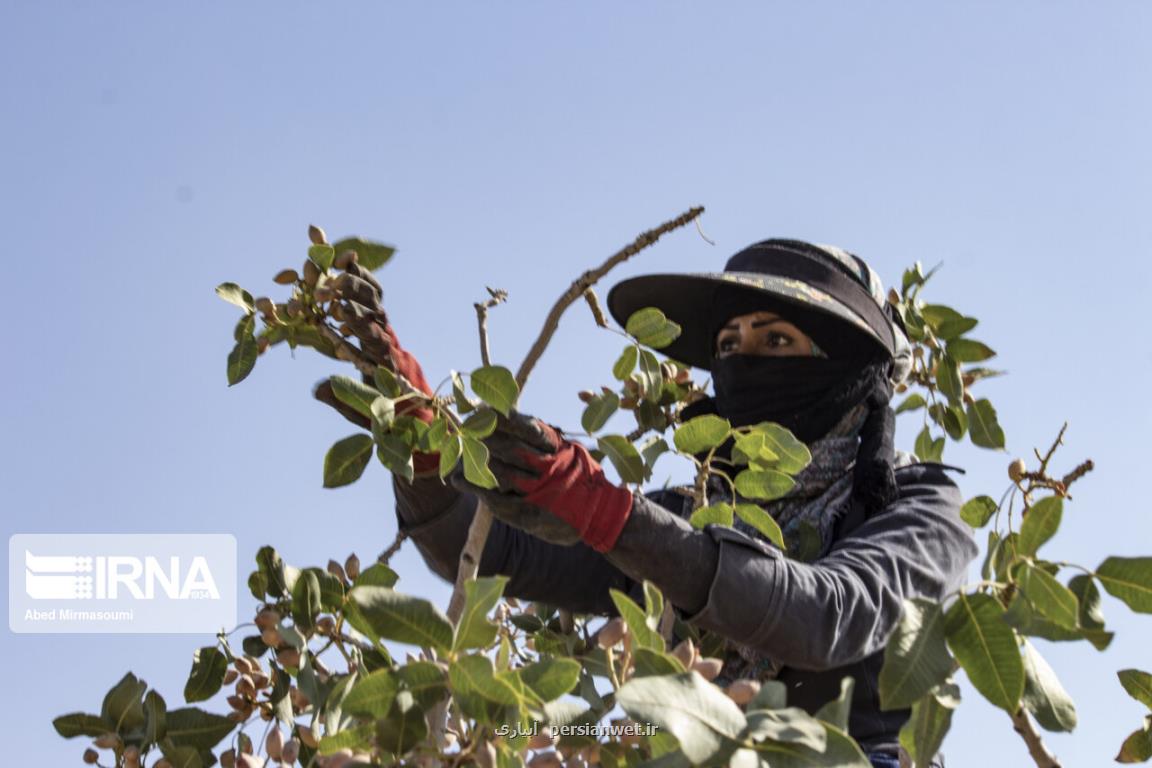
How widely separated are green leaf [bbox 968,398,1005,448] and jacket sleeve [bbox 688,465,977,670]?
0.42 meters

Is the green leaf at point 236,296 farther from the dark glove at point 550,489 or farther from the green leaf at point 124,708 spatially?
the green leaf at point 124,708

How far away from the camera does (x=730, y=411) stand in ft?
9.73

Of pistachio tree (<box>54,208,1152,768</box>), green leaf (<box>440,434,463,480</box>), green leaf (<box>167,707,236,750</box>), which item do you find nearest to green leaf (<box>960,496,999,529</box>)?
pistachio tree (<box>54,208,1152,768</box>)

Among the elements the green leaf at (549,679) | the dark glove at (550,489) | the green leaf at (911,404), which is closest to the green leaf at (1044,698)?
the green leaf at (549,679)

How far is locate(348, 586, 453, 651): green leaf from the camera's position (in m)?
1.52

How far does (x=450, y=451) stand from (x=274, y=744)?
46cm

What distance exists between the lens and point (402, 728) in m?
1.57

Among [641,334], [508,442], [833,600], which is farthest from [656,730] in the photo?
[641,334]

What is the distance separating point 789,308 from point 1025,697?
141cm

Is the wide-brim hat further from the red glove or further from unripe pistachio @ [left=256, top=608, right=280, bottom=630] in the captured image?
unripe pistachio @ [left=256, top=608, right=280, bottom=630]

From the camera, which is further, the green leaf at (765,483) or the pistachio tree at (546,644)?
the green leaf at (765,483)

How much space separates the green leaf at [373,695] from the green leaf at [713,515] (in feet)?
3.25

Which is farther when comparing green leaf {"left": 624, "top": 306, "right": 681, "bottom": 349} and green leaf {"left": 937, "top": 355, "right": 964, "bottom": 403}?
green leaf {"left": 937, "top": 355, "right": 964, "bottom": 403}

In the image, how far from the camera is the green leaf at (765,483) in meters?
2.42
